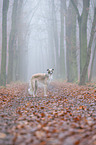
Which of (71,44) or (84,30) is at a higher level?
(84,30)

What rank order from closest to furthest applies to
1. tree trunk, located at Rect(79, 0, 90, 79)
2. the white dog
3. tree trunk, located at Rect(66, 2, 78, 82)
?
the white dog < tree trunk, located at Rect(79, 0, 90, 79) < tree trunk, located at Rect(66, 2, 78, 82)

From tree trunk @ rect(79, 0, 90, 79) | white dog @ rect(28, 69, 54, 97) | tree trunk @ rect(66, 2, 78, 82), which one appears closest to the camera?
white dog @ rect(28, 69, 54, 97)

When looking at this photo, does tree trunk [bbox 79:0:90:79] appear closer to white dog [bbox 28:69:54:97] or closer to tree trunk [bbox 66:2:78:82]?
tree trunk [bbox 66:2:78:82]

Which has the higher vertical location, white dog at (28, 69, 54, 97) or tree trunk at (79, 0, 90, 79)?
tree trunk at (79, 0, 90, 79)

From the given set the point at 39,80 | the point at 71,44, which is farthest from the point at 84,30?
the point at 39,80

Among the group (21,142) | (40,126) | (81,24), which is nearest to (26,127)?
(40,126)

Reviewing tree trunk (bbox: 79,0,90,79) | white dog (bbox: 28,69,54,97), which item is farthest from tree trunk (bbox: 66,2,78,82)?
white dog (bbox: 28,69,54,97)

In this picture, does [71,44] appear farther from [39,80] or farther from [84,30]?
[39,80]

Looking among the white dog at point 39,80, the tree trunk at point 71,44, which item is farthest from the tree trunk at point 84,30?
the white dog at point 39,80

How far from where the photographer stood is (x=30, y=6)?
3134cm

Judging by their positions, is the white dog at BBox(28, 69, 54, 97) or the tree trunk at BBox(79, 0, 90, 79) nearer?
the white dog at BBox(28, 69, 54, 97)

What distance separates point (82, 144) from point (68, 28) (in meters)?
19.1

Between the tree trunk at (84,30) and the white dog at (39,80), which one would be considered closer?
the white dog at (39,80)

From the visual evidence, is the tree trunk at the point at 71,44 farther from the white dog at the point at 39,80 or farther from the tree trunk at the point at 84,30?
the white dog at the point at 39,80
